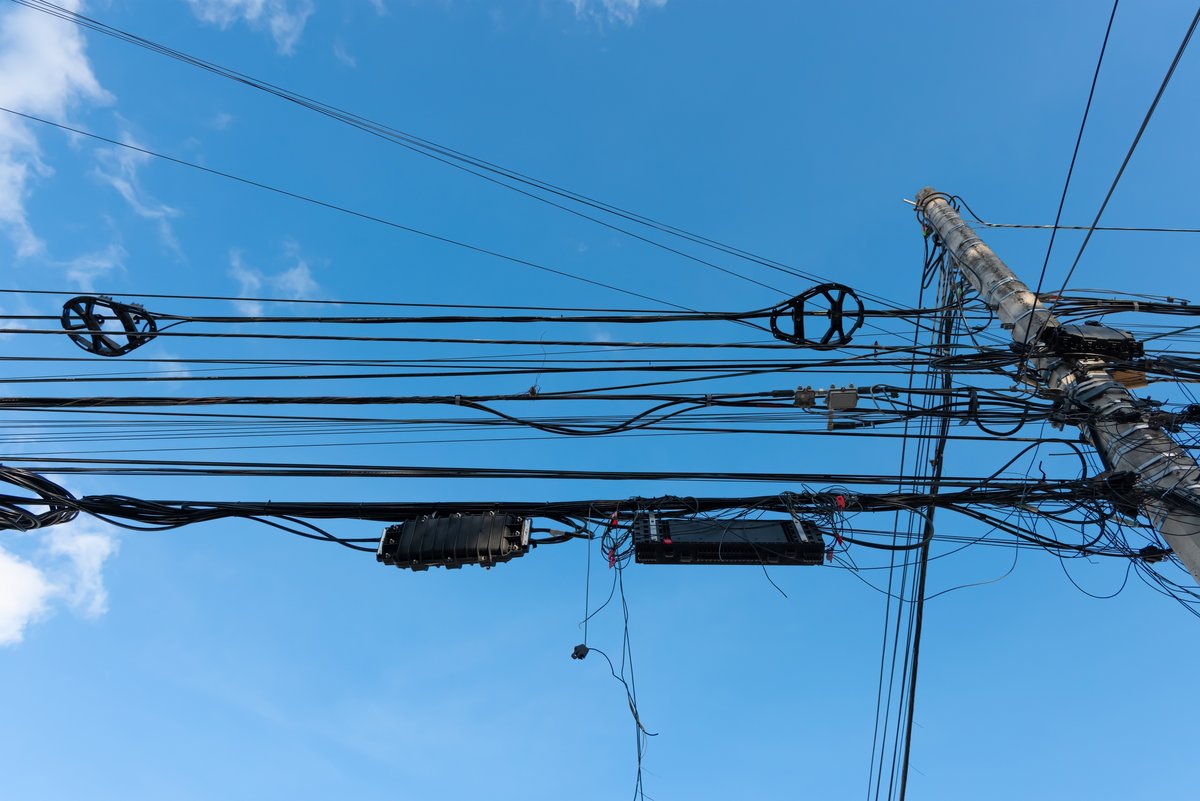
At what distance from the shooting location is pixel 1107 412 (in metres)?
4.38

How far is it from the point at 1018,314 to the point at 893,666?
3569 millimetres

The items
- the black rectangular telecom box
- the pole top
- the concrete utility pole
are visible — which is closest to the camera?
the concrete utility pole

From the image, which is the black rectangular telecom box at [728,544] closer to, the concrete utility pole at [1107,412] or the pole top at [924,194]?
the concrete utility pole at [1107,412]

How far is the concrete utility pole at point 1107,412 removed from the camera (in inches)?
152

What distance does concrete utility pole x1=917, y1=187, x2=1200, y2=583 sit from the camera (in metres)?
3.85

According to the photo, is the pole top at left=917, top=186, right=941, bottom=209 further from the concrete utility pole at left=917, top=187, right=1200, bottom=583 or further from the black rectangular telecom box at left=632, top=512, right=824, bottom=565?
the black rectangular telecom box at left=632, top=512, right=824, bottom=565

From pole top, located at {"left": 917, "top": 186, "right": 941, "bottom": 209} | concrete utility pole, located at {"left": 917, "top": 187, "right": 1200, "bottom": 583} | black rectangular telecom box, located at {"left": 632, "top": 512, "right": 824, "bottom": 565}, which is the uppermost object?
pole top, located at {"left": 917, "top": 186, "right": 941, "bottom": 209}

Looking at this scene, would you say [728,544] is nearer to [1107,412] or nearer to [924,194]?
[1107,412]

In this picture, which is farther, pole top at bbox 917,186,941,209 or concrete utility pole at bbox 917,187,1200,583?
pole top at bbox 917,186,941,209

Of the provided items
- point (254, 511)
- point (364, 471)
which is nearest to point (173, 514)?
point (254, 511)

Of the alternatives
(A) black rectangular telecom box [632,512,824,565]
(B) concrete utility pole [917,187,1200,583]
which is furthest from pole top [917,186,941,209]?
(A) black rectangular telecom box [632,512,824,565]

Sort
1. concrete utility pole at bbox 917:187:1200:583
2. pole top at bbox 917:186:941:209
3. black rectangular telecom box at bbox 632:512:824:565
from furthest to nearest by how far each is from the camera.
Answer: pole top at bbox 917:186:941:209 < black rectangular telecom box at bbox 632:512:824:565 < concrete utility pole at bbox 917:187:1200:583

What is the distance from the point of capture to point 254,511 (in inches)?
173

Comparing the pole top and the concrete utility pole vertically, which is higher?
the pole top
